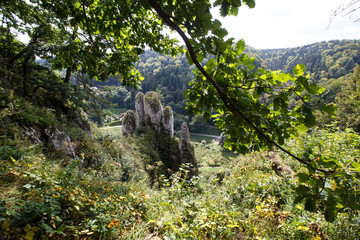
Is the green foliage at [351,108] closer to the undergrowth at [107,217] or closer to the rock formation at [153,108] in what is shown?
the undergrowth at [107,217]

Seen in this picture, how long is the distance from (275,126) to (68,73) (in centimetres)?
1067

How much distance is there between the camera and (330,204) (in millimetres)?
1195

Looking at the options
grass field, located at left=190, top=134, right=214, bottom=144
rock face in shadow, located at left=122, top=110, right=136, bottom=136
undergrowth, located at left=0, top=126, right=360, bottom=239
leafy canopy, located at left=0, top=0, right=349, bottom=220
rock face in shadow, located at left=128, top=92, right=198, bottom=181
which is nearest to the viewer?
leafy canopy, located at left=0, top=0, right=349, bottom=220

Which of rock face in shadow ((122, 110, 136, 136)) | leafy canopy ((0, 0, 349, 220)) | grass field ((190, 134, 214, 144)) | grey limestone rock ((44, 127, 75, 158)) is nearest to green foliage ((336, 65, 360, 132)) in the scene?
leafy canopy ((0, 0, 349, 220))

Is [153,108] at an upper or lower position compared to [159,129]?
upper

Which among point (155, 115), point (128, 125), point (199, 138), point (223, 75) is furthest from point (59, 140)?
point (199, 138)

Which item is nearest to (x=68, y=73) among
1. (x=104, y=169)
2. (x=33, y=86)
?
(x=33, y=86)

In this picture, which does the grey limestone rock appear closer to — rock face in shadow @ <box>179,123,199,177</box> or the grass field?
rock face in shadow @ <box>179,123,199,177</box>

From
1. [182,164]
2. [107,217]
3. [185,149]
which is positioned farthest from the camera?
[185,149]

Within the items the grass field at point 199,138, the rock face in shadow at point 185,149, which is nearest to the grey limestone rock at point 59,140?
the rock face in shadow at point 185,149

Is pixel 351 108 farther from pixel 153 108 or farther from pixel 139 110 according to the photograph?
pixel 139 110

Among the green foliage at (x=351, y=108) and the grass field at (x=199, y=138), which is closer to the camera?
the green foliage at (x=351, y=108)

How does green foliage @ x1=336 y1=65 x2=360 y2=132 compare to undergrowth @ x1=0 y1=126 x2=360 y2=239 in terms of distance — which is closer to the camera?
undergrowth @ x1=0 y1=126 x2=360 y2=239

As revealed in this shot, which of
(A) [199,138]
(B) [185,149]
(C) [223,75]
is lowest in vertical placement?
(A) [199,138]
